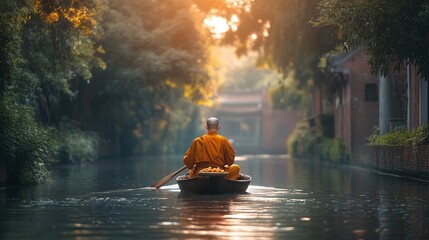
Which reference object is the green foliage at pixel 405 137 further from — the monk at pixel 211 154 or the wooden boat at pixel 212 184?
the wooden boat at pixel 212 184

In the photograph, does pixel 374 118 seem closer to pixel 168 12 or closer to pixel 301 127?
pixel 168 12

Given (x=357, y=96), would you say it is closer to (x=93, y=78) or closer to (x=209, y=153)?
(x=93, y=78)

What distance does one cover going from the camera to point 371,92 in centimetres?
4506

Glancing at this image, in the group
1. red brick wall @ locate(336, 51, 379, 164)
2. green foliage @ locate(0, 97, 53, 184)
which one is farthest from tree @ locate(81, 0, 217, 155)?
green foliage @ locate(0, 97, 53, 184)

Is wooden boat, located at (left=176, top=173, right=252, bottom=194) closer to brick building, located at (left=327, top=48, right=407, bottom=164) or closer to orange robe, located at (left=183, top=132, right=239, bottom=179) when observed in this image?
orange robe, located at (left=183, top=132, right=239, bottom=179)

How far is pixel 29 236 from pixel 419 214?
650cm

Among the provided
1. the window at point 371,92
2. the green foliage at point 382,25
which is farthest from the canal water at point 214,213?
the window at point 371,92

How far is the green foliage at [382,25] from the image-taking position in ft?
78.4

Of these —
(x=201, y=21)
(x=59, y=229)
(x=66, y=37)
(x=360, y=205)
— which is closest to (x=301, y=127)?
(x=201, y=21)

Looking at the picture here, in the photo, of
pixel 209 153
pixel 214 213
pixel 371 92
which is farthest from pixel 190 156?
pixel 371 92

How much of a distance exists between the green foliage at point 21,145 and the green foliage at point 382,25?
7983mm

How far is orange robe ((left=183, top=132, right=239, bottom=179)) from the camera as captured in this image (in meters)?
20.7

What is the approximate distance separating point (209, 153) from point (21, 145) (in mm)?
5459

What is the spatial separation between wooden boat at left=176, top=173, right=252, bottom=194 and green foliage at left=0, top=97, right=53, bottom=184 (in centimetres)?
500
